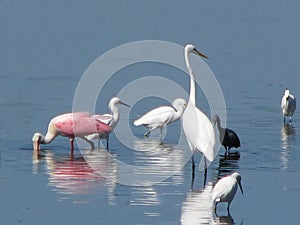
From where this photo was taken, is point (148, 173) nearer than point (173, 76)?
Yes

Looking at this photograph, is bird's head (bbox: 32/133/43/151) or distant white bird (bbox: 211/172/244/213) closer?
distant white bird (bbox: 211/172/244/213)

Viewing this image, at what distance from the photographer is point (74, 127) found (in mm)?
18547

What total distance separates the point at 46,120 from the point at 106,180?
5.11 meters

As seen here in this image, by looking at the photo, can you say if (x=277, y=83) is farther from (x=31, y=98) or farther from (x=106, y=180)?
(x=106, y=180)

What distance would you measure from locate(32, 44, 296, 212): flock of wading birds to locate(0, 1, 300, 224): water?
24cm

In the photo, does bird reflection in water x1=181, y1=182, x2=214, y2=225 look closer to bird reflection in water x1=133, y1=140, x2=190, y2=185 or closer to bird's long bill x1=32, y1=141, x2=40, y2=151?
bird reflection in water x1=133, y1=140, x2=190, y2=185

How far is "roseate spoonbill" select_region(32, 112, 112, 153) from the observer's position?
18531 mm

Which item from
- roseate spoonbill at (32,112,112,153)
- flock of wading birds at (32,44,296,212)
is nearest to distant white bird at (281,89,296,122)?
flock of wading birds at (32,44,296,212)

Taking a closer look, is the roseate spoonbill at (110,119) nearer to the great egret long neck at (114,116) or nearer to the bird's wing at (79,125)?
the great egret long neck at (114,116)

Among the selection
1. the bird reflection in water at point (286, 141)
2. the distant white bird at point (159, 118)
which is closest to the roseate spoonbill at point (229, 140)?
the bird reflection in water at point (286, 141)

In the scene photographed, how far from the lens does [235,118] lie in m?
21.2

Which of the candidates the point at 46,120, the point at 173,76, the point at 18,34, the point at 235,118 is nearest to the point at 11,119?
the point at 46,120

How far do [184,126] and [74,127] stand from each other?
2471mm

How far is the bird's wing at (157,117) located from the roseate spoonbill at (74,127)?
1200 mm
